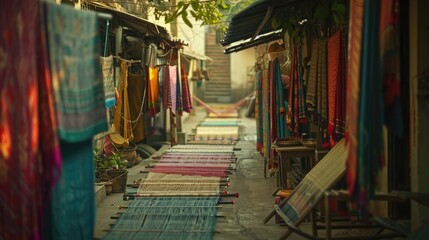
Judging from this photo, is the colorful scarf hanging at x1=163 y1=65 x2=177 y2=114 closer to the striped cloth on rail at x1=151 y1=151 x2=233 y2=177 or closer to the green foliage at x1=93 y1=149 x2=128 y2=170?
the striped cloth on rail at x1=151 y1=151 x2=233 y2=177

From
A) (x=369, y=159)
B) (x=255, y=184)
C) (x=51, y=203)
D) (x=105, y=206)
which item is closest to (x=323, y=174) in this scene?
(x=369, y=159)

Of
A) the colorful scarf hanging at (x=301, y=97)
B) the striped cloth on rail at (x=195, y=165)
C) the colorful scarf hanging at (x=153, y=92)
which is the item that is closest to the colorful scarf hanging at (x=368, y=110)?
the colorful scarf hanging at (x=301, y=97)

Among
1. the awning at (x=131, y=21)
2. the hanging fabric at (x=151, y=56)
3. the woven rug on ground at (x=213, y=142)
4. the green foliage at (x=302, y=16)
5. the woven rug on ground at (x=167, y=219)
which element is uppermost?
the awning at (x=131, y=21)

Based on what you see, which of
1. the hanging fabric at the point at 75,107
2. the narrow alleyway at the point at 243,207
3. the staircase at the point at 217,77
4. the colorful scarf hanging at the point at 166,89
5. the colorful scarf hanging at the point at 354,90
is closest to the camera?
the colorful scarf hanging at the point at 354,90

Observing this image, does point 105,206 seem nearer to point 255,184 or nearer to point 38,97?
point 255,184

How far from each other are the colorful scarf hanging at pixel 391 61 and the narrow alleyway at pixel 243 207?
92.4 inches

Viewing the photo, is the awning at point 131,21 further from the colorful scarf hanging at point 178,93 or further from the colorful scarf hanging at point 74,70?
the colorful scarf hanging at point 74,70

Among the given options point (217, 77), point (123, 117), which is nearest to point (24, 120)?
point (123, 117)

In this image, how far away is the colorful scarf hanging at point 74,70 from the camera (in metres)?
4.34

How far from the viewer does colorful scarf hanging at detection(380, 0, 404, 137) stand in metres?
4.45

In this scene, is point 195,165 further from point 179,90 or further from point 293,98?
point 179,90

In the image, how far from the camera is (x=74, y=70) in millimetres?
4500

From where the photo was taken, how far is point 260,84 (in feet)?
44.8

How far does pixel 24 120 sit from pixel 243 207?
183 inches
